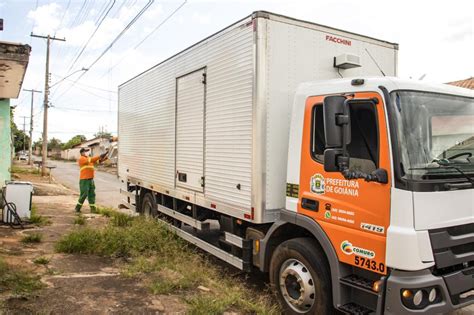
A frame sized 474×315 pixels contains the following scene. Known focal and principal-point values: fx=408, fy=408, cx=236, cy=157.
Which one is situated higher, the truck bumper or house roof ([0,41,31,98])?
house roof ([0,41,31,98])

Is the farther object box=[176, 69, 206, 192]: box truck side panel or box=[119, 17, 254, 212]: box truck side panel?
box=[176, 69, 206, 192]: box truck side panel

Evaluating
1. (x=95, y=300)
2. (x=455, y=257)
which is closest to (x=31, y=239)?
(x=95, y=300)

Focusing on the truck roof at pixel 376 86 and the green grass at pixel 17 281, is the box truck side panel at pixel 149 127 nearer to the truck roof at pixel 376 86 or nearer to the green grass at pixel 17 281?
the green grass at pixel 17 281

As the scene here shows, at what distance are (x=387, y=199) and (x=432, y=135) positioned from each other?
0.76 m

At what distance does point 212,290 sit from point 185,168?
2200 millimetres

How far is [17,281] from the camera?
521 centimetres

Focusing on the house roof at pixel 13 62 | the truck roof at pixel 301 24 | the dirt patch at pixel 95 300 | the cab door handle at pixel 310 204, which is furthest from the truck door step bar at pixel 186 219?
the house roof at pixel 13 62

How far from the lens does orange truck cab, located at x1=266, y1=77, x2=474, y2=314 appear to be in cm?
342

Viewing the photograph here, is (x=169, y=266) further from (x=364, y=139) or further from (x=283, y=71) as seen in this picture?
(x=364, y=139)

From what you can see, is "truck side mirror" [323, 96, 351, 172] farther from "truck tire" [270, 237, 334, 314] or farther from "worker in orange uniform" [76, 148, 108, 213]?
"worker in orange uniform" [76, 148, 108, 213]

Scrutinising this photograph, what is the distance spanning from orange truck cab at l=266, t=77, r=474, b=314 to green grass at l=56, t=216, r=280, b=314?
87cm

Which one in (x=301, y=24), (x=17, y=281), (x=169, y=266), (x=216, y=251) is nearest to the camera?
(x=301, y=24)

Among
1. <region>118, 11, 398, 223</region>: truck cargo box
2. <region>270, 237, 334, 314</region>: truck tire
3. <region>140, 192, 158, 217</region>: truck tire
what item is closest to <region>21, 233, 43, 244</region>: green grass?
<region>140, 192, 158, 217</region>: truck tire

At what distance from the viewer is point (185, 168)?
6801mm
